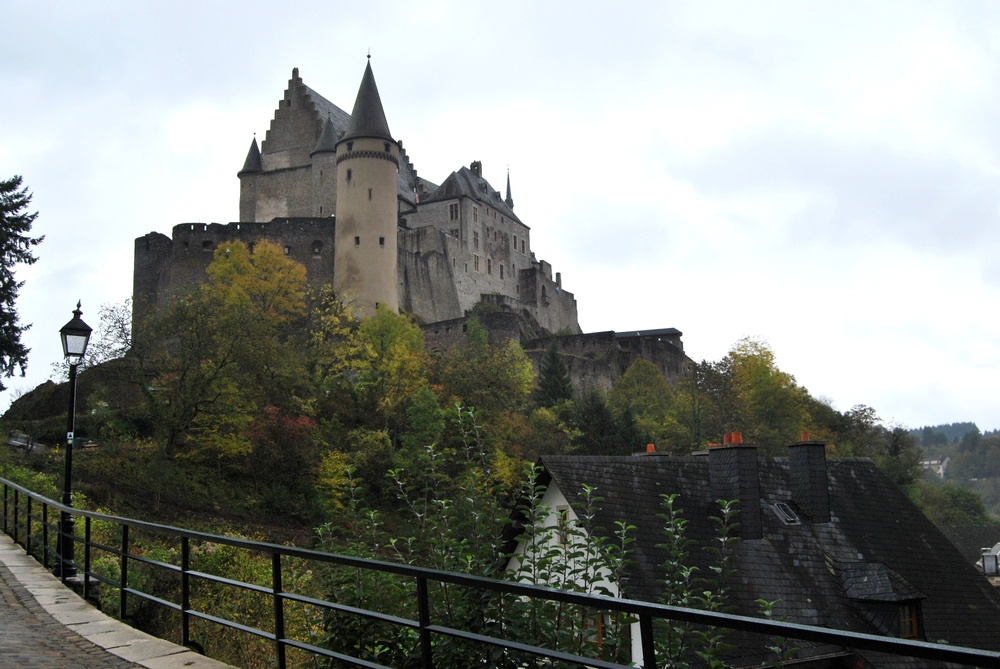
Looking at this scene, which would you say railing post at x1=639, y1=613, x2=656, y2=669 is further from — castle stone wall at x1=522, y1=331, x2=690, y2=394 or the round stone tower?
castle stone wall at x1=522, y1=331, x2=690, y2=394

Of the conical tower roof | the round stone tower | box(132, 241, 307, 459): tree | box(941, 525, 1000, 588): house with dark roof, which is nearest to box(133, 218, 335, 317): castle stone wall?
the round stone tower

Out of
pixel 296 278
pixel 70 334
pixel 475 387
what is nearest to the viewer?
pixel 70 334

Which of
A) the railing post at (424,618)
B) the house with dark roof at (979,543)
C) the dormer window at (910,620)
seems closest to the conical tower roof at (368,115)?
the house with dark roof at (979,543)

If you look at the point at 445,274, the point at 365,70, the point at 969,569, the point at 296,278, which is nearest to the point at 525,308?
the point at 445,274

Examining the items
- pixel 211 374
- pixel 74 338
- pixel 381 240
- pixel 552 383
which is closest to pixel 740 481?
pixel 74 338

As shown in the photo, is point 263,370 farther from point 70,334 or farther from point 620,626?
point 620,626

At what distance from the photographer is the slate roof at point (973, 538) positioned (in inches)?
1810

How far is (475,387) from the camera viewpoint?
38031 mm

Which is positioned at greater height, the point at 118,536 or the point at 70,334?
the point at 70,334

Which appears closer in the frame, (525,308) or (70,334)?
(70,334)

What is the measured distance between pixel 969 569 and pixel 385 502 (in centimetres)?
1907

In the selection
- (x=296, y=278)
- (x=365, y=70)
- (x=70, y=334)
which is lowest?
(x=70, y=334)

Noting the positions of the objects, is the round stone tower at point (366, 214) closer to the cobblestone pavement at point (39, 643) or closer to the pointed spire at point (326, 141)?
the pointed spire at point (326, 141)

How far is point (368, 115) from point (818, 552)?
38.5 meters
